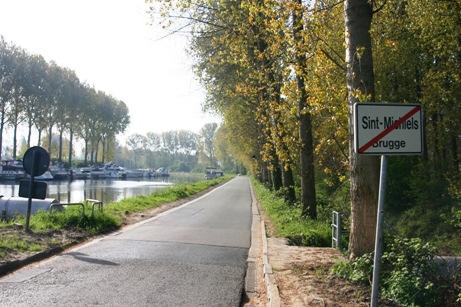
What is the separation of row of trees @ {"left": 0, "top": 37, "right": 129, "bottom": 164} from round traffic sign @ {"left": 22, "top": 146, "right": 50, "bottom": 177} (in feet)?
200

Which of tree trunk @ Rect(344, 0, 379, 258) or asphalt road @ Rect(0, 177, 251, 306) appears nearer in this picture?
asphalt road @ Rect(0, 177, 251, 306)

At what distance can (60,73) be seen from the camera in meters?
80.8

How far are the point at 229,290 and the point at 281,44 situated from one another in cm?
596

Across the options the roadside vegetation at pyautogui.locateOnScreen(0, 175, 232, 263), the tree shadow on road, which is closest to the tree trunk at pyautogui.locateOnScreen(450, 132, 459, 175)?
the roadside vegetation at pyautogui.locateOnScreen(0, 175, 232, 263)

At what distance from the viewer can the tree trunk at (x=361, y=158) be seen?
25.4ft

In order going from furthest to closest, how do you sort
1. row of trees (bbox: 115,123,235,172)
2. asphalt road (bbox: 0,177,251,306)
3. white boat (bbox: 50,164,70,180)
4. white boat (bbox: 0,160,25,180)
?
1. row of trees (bbox: 115,123,235,172)
2. white boat (bbox: 50,164,70,180)
3. white boat (bbox: 0,160,25,180)
4. asphalt road (bbox: 0,177,251,306)

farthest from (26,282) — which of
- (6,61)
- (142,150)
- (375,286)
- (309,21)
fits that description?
(142,150)

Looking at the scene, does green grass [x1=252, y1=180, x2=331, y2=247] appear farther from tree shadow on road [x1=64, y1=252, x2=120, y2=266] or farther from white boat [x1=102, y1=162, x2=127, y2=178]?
white boat [x1=102, y1=162, x2=127, y2=178]

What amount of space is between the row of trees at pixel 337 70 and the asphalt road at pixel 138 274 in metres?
2.52

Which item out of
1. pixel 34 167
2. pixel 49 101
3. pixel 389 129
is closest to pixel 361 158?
pixel 389 129

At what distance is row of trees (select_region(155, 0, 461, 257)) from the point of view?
803cm

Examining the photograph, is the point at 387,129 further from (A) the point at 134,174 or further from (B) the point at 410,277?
(A) the point at 134,174

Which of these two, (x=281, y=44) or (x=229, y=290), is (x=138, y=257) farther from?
(x=281, y=44)

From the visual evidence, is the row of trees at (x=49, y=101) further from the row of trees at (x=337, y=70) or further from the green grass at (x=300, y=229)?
the green grass at (x=300, y=229)
